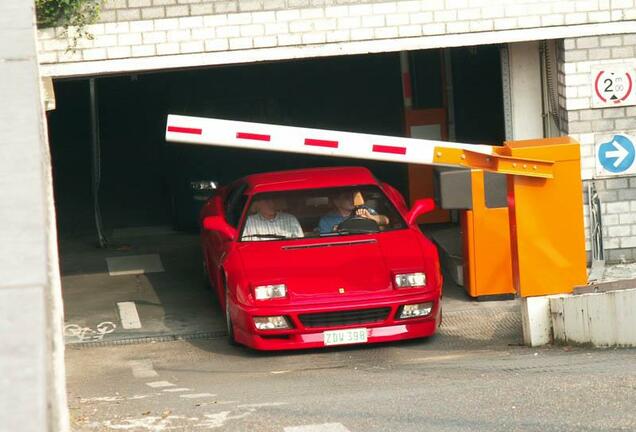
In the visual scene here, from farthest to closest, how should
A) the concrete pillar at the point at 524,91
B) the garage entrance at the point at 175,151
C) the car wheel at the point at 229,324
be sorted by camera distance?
the garage entrance at the point at 175,151, the concrete pillar at the point at 524,91, the car wheel at the point at 229,324

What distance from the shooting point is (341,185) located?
1253 cm

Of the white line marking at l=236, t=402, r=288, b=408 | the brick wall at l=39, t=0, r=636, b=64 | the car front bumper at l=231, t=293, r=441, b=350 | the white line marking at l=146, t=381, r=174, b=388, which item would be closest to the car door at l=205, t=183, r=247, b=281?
the car front bumper at l=231, t=293, r=441, b=350

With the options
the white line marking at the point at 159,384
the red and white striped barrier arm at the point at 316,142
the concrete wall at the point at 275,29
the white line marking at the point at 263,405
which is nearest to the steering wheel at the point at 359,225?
the red and white striped barrier arm at the point at 316,142

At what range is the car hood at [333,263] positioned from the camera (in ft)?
36.5

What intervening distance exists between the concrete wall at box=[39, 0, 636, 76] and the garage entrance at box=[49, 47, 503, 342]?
266 centimetres

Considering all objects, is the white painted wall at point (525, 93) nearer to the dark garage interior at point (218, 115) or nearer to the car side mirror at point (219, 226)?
the dark garage interior at point (218, 115)

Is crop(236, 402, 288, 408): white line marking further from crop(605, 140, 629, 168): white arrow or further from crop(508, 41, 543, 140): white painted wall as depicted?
crop(508, 41, 543, 140): white painted wall

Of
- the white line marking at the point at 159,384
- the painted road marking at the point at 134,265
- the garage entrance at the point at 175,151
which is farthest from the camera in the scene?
the painted road marking at the point at 134,265

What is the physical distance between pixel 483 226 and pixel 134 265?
5059 mm

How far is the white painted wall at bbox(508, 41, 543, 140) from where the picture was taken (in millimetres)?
14578

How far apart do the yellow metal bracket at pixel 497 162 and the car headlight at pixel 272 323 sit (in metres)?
1.94

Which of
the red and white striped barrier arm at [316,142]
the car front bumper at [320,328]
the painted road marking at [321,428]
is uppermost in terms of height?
the red and white striped barrier arm at [316,142]

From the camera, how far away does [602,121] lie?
1408 cm

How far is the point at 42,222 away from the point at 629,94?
381 inches
